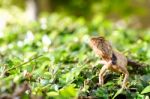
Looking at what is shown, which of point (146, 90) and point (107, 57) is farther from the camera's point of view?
point (107, 57)

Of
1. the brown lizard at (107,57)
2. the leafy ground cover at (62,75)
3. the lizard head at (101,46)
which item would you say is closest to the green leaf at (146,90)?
the leafy ground cover at (62,75)

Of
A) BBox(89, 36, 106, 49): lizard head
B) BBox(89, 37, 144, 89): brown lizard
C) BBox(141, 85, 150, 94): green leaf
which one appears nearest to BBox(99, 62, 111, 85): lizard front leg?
BBox(89, 37, 144, 89): brown lizard

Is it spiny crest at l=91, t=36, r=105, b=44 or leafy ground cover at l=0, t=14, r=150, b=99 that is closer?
leafy ground cover at l=0, t=14, r=150, b=99

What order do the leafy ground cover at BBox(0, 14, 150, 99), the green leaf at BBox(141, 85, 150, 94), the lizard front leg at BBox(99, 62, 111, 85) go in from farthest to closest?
1. the lizard front leg at BBox(99, 62, 111, 85)
2. the green leaf at BBox(141, 85, 150, 94)
3. the leafy ground cover at BBox(0, 14, 150, 99)

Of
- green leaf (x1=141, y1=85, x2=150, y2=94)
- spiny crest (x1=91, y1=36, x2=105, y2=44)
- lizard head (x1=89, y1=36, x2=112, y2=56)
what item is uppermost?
spiny crest (x1=91, y1=36, x2=105, y2=44)

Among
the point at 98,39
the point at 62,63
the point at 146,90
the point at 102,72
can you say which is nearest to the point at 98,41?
the point at 98,39

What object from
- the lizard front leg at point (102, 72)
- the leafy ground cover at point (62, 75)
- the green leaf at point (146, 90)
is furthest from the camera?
the lizard front leg at point (102, 72)

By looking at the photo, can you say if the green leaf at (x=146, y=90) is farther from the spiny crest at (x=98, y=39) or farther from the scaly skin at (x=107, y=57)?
the spiny crest at (x=98, y=39)

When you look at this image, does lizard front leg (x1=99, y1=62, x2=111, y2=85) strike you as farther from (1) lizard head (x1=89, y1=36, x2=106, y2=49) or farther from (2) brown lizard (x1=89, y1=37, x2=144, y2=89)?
(1) lizard head (x1=89, y1=36, x2=106, y2=49)

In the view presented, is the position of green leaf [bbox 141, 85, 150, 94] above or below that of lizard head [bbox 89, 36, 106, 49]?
below

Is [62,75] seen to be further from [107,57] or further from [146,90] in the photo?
[146,90]

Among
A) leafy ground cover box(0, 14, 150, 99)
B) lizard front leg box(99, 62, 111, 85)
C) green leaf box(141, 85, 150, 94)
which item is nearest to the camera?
leafy ground cover box(0, 14, 150, 99)
